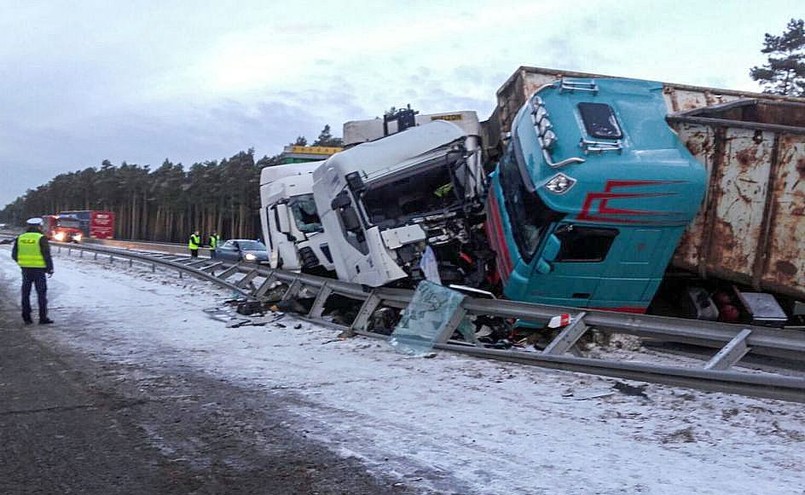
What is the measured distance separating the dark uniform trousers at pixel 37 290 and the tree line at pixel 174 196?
43.4 m

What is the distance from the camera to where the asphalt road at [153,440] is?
3.34 m

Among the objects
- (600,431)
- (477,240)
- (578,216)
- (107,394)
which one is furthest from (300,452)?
(477,240)

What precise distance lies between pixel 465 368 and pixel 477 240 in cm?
274

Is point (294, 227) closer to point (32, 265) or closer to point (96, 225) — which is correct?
point (32, 265)

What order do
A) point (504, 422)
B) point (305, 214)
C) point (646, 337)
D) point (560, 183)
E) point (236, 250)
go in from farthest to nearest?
point (236, 250)
point (305, 214)
point (560, 183)
point (646, 337)
point (504, 422)

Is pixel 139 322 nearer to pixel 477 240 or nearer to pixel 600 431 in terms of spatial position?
pixel 477 240

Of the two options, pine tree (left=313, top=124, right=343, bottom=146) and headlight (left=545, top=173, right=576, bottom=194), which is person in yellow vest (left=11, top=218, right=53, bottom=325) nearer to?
headlight (left=545, top=173, right=576, bottom=194)

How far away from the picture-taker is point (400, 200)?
8781mm

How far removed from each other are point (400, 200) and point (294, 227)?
2988mm

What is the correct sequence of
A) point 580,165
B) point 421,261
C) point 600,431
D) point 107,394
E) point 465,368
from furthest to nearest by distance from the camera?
point 421,261 → point 580,165 → point 465,368 → point 107,394 → point 600,431

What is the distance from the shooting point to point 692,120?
23.6ft

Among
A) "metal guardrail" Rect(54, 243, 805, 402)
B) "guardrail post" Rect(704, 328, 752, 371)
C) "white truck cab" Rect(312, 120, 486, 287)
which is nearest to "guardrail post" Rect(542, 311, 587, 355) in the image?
"metal guardrail" Rect(54, 243, 805, 402)

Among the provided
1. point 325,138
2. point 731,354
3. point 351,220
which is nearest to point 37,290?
point 351,220

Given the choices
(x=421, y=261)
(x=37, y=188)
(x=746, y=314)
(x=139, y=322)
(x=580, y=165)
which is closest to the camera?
(x=580, y=165)
